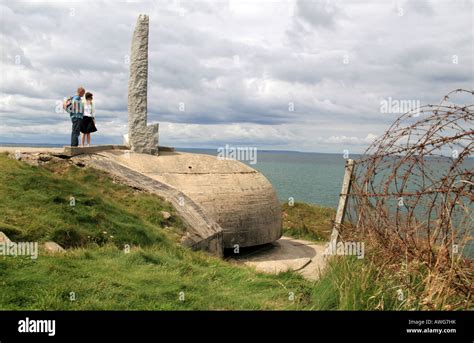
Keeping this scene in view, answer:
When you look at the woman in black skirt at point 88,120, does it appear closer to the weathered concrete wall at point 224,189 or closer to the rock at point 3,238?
the weathered concrete wall at point 224,189

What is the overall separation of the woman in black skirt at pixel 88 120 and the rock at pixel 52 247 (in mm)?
6554

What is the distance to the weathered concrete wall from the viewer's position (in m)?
15.3

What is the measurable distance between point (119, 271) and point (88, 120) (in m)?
8.55

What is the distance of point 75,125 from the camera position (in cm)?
1490

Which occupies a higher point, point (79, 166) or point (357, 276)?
point (79, 166)

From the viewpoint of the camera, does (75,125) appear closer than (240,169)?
Yes

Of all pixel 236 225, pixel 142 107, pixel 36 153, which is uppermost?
pixel 142 107

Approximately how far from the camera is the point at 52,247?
8992 millimetres

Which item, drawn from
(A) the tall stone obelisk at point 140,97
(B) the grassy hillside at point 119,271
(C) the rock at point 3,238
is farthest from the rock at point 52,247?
(A) the tall stone obelisk at point 140,97

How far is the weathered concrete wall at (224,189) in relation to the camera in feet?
50.3

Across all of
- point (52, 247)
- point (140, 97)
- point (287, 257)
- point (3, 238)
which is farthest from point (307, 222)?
point (3, 238)

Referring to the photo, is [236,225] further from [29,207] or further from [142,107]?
[29,207]
